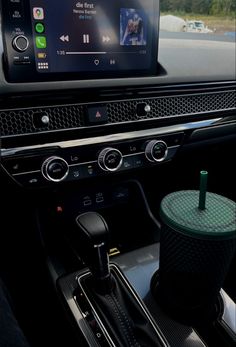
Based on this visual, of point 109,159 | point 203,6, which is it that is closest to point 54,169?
point 109,159

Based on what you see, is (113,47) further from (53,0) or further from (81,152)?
(81,152)

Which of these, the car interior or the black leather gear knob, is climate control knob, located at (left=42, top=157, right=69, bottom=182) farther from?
the black leather gear knob

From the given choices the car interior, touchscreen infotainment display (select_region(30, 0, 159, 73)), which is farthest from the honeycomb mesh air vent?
touchscreen infotainment display (select_region(30, 0, 159, 73))

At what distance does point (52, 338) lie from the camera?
1201 mm

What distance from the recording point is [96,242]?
3.11 feet

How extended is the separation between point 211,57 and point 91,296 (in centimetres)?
95

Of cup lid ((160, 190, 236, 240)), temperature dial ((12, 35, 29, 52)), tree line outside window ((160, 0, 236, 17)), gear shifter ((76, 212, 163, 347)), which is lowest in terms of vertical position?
gear shifter ((76, 212, 163, 347))

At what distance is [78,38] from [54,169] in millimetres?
364

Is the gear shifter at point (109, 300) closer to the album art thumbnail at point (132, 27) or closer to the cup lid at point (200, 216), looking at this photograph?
the cup lid at point (200, 216)

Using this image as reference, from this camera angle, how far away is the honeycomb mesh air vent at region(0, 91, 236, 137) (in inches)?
38.5

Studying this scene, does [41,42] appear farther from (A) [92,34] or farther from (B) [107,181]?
(B) [107,181]

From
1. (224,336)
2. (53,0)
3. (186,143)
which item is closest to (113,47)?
(53,0)

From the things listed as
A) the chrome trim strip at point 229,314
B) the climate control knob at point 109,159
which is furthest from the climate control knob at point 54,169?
the chrome trim strip at point 229,314

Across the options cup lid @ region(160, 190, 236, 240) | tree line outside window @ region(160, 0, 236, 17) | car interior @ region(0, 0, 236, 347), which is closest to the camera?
cup lid @ region(160, 190, 236, 240)
